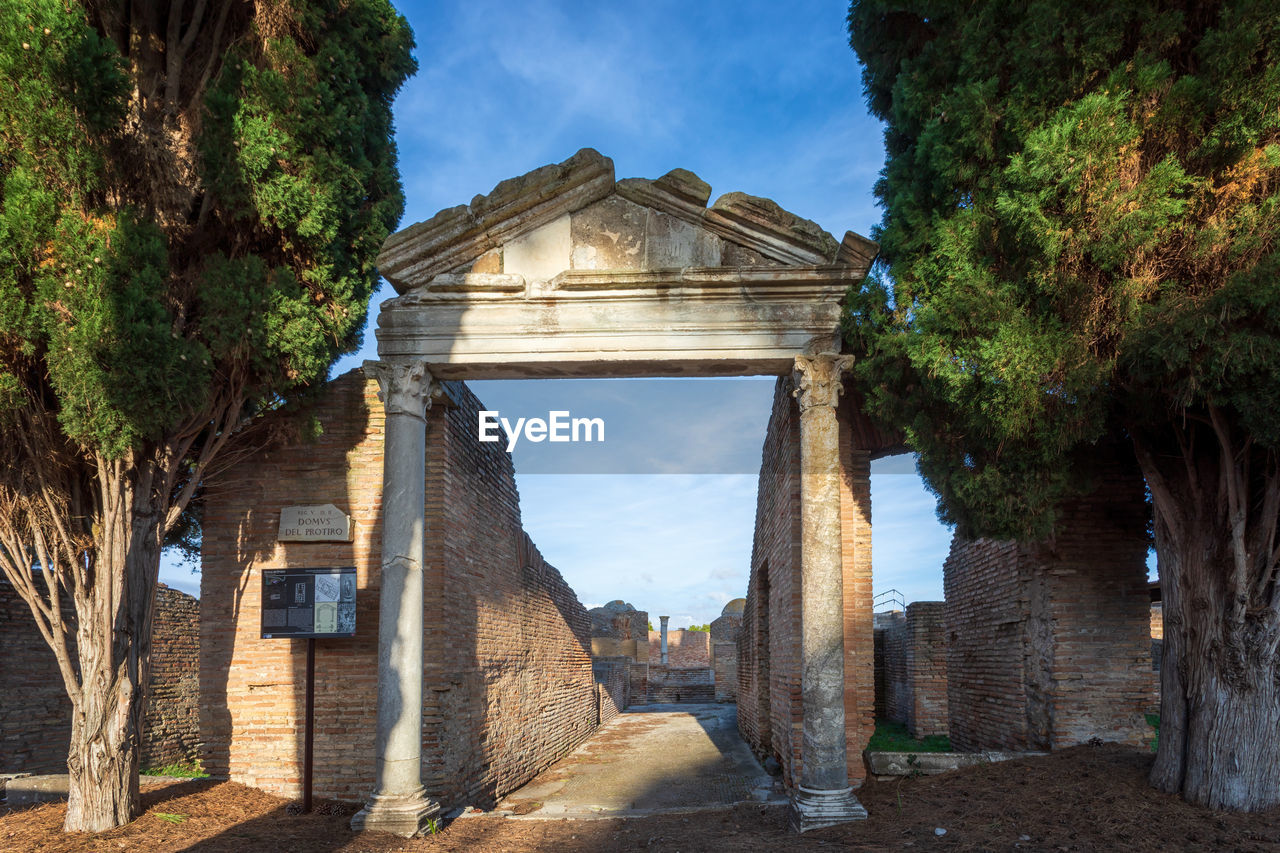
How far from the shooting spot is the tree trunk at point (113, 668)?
648 cm

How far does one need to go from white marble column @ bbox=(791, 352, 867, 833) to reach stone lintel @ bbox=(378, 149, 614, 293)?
261 cm

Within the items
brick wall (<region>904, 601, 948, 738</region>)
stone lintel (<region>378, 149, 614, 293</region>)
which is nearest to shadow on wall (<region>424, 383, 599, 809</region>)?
stone lintel (<region>378, 149, 614, 293</region>)

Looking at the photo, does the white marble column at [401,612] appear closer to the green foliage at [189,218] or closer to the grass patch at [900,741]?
the green foliage at [189,218]

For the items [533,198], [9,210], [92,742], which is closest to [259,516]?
[92,742]

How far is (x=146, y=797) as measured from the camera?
23.9ft

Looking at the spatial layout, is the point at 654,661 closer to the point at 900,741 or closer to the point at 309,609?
the point at 900,741

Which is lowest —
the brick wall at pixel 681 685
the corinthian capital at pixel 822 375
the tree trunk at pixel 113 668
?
the brick wall at pixel 681 685

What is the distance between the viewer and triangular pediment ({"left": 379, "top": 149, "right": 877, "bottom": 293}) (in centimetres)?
731

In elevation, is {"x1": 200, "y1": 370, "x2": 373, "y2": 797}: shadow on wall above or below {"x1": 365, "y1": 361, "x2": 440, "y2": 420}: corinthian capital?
below

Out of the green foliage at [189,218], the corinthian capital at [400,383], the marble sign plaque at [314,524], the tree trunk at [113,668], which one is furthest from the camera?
the marble sign plaque at [314,524]

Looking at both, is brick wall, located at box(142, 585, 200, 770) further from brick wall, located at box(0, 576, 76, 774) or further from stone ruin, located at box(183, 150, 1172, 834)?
stone ruin, located at box(183, 150, 1172, 834)

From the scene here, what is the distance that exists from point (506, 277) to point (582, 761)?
29.3 feet

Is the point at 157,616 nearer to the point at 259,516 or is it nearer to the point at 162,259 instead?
the point at 259,516

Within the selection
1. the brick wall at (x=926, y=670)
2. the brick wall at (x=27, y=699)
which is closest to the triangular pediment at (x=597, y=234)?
the brick wall at (x=27, y=699)
